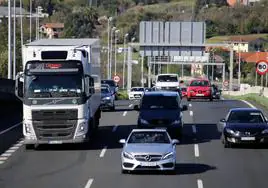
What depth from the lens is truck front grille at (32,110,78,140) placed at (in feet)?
90.1

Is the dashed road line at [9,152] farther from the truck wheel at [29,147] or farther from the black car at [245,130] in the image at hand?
the black car at [245,130]

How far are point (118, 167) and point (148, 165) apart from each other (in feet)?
7.06

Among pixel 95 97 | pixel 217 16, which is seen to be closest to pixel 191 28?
pixel 95 97

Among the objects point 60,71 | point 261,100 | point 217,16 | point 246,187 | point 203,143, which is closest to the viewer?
point 246,187

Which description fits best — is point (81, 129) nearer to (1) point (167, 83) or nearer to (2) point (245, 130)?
(2) point (245, 130)

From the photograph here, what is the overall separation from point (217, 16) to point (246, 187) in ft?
Result: 565

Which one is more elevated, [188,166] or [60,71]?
[60,71]

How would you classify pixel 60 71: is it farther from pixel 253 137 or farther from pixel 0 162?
pixel 253 137

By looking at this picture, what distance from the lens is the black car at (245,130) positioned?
2831cm

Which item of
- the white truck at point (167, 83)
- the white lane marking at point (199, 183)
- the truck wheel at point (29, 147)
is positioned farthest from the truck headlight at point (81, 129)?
the white truck at point (167, 83)

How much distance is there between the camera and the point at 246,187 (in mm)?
20203

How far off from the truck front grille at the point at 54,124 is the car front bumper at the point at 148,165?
5607 mm

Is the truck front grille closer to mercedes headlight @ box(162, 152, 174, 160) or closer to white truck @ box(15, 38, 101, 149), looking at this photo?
white truck @ box(15, 38, 101, 149)

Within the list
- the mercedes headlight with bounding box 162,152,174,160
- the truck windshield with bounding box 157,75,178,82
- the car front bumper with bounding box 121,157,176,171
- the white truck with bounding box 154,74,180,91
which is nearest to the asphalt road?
the car front bumper with bounding box 121,157,176,171
